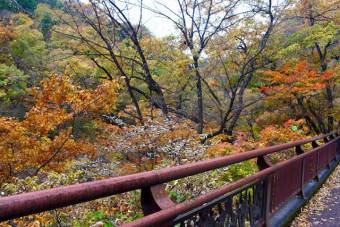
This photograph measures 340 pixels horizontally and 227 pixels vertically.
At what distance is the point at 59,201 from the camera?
853 mm

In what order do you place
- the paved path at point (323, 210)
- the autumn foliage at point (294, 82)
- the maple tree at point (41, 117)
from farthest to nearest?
1. the autumn foliage at point (294, 82)
2. the maple tree at point (41, 117)
3. the paved path at point (323, 210)

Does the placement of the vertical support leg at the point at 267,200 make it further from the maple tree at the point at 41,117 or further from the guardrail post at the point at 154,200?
the maple tree at the point at 41,117

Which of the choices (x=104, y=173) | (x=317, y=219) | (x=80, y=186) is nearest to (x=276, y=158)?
(x=317, y=219)

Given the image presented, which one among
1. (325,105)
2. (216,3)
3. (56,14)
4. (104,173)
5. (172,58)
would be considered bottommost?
(104,173)

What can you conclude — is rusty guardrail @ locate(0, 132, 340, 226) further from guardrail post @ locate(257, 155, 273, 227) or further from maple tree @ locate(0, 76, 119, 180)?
maple tree @ locate(0, 76, 119, 180)

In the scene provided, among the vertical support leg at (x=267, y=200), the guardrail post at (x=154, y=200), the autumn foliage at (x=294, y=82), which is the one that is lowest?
the vertical support leg at (x=267, y=200)

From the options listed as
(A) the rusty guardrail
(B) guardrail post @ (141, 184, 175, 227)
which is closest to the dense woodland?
(A) the rusty guardrail

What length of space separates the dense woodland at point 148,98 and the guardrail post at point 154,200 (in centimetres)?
243

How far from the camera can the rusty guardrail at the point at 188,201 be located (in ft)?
2.67

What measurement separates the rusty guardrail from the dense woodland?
1.26m

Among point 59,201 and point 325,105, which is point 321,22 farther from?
point 59,201

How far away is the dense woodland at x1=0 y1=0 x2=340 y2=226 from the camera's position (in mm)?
5672

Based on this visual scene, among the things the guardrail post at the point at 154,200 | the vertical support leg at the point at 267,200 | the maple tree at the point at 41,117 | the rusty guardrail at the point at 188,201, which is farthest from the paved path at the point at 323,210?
the maple tree at the point at 41,117

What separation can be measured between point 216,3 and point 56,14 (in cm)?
609
